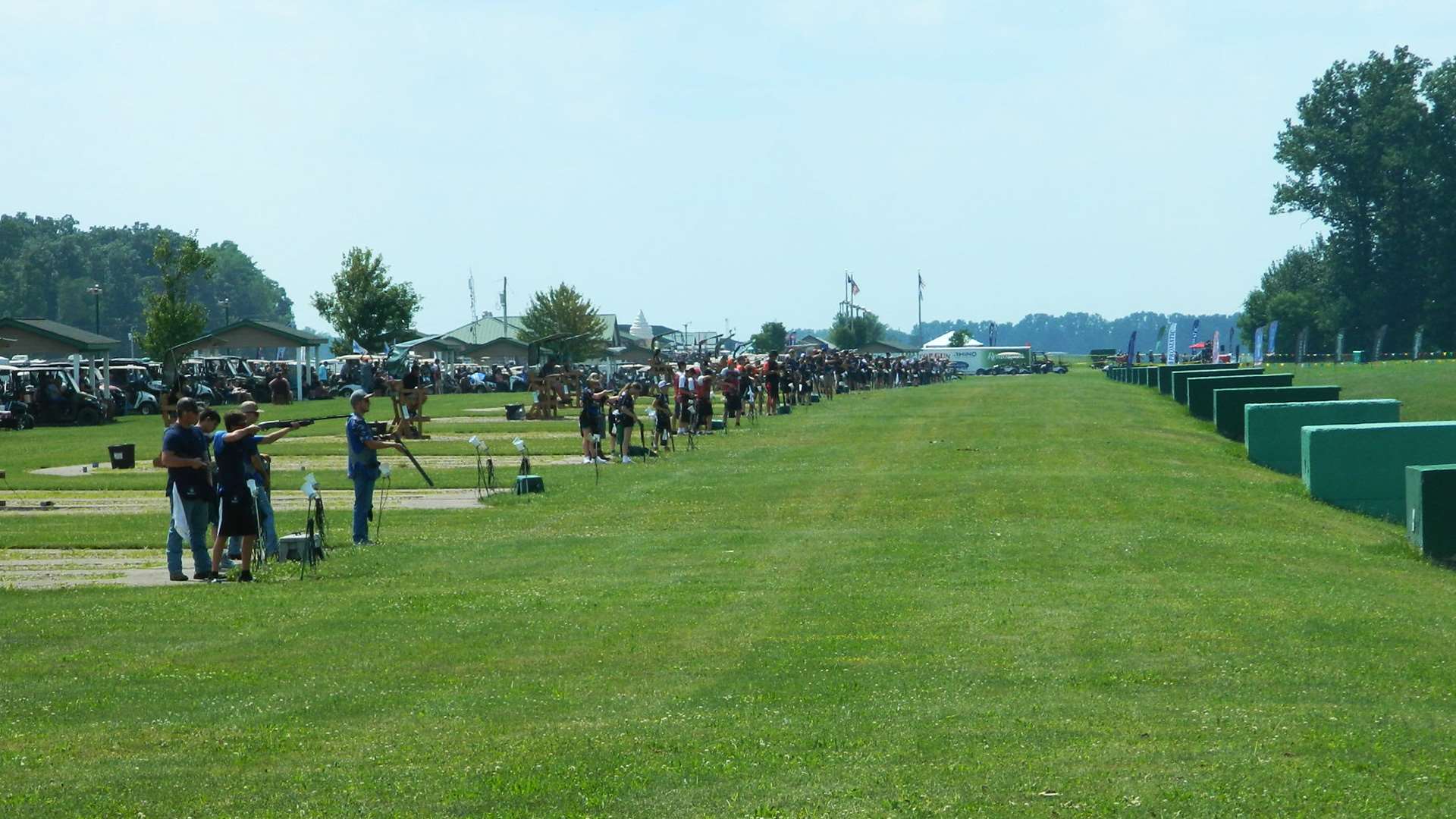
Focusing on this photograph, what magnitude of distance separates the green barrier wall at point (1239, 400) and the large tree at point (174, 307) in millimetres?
48232

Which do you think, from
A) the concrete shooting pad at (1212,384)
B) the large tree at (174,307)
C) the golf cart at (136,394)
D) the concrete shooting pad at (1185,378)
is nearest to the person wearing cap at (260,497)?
the concrete shooting pad at (1212,384)

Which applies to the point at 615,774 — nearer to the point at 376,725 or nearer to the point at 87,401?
the point at 376,725

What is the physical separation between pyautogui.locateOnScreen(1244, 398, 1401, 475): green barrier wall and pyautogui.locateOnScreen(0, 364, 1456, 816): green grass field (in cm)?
660

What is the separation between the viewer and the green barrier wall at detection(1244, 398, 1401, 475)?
2669 centimetres

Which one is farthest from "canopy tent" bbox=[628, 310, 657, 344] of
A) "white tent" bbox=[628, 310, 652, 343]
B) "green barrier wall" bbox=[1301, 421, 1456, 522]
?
"green barrier wall" bbox=[1301, 421, 1456, 522]

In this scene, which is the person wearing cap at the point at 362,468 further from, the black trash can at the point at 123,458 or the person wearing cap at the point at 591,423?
the black trash can at the point at 123,458

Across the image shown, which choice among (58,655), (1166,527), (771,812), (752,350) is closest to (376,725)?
(771,812)

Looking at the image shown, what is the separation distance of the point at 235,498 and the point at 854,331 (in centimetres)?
14366

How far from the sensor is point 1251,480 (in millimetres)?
25062

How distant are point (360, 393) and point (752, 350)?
141008 millimetres

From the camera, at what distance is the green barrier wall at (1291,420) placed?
26.7 metres

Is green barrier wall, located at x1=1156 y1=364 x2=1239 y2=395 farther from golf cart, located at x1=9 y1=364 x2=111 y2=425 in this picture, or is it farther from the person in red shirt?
golf cart, located at x1=9 y1=364 x2=111 y2=425

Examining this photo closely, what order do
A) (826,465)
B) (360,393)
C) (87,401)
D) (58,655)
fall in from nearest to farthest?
1. (58,655)
2. (360,393)
3. (826,465)
4. (87,401)

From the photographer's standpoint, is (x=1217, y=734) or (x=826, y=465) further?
(x=826, y=465)
